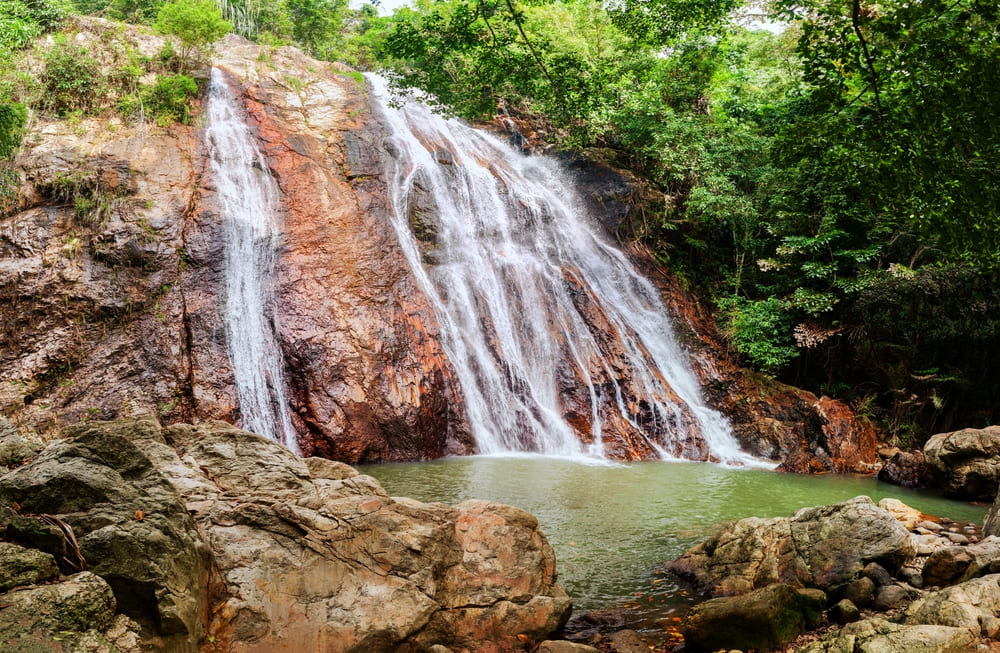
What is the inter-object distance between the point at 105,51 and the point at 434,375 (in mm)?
12817

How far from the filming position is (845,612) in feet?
16.4

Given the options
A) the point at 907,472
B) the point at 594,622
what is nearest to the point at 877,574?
the point at 594,622

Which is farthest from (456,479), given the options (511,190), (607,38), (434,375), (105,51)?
(607,38)

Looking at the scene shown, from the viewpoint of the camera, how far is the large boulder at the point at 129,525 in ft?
10.0

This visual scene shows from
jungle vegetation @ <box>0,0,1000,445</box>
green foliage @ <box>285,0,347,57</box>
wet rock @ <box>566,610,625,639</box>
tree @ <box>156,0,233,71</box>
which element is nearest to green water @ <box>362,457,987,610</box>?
wet rock @ <box>566,610,625,639</box>

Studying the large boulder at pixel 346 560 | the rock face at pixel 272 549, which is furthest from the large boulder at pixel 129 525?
the large boulder at pixel 346 560

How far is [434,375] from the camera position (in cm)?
1259

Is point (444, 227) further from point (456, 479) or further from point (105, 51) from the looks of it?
point (105, 51)

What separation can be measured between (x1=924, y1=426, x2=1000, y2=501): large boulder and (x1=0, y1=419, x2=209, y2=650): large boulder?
1107 centimetres

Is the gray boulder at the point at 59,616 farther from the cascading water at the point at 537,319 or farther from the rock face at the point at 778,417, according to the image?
the rock face at the point at 778,417

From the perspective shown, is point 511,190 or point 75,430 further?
point 511,190

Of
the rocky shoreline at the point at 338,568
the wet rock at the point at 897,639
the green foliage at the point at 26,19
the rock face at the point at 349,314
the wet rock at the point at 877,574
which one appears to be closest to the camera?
the rocky shoreline at the point at 338,568

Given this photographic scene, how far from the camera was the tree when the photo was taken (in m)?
16.8

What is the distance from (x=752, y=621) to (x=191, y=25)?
62.0ft
